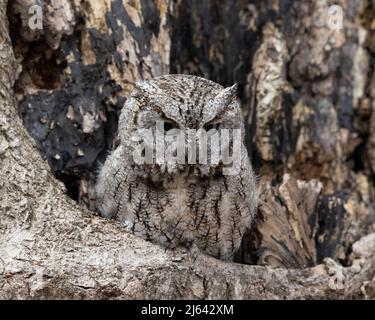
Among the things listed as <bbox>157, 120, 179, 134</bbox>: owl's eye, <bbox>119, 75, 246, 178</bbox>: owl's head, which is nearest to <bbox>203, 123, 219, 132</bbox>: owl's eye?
<bbox>119, 75, 246, 178</bbox>: owl's head

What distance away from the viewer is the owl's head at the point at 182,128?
2543mm

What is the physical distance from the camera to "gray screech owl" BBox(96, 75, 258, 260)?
258cm

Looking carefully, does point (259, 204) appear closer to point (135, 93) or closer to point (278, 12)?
point (135, 93)

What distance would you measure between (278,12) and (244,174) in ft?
4.07

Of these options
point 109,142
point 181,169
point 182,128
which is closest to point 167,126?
point 182,128

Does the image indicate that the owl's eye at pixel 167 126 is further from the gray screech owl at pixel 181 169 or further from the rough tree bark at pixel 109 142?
the rough tree bark at pixel 109 142

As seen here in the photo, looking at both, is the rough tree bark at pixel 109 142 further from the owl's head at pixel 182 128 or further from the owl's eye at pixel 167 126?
the owl's eye at pixel 167 126

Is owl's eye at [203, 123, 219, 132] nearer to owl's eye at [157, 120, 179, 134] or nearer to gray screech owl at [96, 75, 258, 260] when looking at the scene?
gray screech owl at [96, 75, 258, 260]

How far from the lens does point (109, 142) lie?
10.6 ft

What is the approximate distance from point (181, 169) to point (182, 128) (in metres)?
0.22

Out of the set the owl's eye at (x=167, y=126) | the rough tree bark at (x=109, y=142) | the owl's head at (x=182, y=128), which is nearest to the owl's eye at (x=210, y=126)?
the owl's head at (x=182, y=128)

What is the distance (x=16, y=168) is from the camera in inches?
104

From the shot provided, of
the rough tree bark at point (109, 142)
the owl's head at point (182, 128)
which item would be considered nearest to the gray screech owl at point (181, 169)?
the owl's head at point (182, 128)

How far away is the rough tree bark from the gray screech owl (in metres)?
0.17
